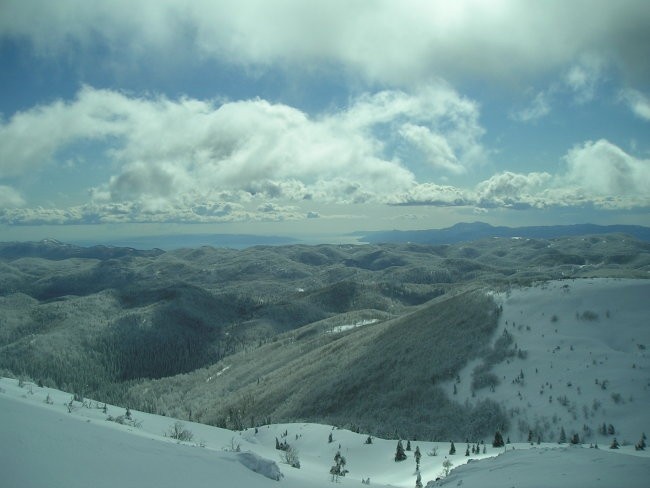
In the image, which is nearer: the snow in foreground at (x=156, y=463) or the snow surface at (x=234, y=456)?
the snow in foreground at (x=156, y=463)

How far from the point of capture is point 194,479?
12070 millimetres

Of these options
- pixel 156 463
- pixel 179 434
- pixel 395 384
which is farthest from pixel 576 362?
pixel 156 463

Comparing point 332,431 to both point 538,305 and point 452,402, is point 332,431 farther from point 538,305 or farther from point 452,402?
point 538,305

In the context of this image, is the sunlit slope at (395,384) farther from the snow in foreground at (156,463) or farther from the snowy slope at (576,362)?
the snow in foreground at (156,463)

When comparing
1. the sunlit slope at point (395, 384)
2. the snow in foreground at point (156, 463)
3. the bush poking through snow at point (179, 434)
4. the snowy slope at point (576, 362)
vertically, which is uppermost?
the snow in foreground at point (156, 463)

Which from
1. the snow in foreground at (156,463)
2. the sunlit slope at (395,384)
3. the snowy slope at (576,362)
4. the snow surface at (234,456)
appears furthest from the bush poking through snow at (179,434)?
the sunlit slope at (395,384)

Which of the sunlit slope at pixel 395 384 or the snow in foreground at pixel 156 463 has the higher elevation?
the snow in foreground at pixel 156 463

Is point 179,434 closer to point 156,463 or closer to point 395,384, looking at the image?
point 156,463

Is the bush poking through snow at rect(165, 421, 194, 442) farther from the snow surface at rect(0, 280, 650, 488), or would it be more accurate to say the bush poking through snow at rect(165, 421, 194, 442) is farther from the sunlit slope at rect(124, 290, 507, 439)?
the sunlit slope at rect(124, 290, 507, 439)

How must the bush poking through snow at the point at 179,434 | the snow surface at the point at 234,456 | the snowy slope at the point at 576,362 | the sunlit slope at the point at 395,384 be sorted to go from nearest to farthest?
1. the snow surface at the point at 234,456
2. the bush poking through snow at the point at 179,434
3. the snowy slope at the point at 576,362
4. the sunlit slope at the point at 395,384

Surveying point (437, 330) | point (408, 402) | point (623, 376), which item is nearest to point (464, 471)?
point (623, 376)

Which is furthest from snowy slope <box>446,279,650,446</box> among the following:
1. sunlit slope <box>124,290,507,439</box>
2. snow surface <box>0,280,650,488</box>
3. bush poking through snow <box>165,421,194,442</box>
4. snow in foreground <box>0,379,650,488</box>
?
bush poking through snow <box>165,421,194,442</box>

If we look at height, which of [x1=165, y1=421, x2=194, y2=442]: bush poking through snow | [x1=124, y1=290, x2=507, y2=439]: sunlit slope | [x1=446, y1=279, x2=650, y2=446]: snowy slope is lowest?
[x1=124, y1=290, x2=507, y2=439]: sunlit slope

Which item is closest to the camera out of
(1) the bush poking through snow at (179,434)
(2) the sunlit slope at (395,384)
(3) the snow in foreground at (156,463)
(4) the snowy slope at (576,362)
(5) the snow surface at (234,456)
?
(3) the snow in foreground at (156,463)
